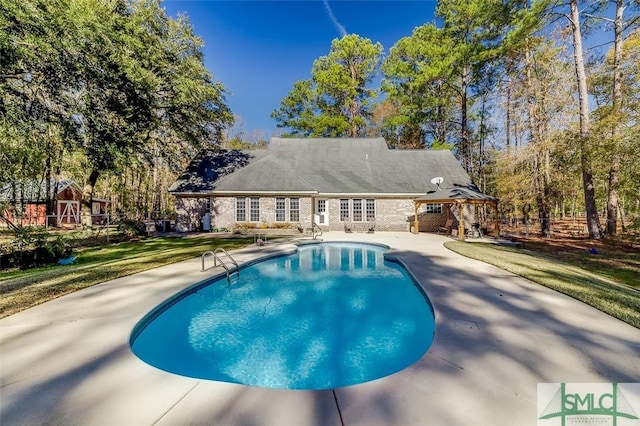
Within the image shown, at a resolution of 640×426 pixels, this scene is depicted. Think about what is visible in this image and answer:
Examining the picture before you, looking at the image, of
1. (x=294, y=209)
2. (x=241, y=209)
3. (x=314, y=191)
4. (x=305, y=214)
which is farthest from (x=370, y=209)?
(x=241, y=209)

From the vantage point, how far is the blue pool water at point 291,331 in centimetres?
390

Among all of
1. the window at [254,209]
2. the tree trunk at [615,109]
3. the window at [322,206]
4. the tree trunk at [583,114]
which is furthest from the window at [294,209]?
the tree trunk at [615,109]

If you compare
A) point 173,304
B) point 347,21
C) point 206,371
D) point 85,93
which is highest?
point 347,21

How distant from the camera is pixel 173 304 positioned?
5633 millimetres

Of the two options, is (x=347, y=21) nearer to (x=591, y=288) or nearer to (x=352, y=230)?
(x=352, y=230)

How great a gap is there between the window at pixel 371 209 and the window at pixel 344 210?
1.49 metres

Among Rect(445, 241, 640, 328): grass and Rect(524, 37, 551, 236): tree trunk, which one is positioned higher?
Rect(524, 37, 551, 236): tree trunk

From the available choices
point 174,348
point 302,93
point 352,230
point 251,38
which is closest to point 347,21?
point 302,93

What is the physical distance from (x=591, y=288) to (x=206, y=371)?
318 inches

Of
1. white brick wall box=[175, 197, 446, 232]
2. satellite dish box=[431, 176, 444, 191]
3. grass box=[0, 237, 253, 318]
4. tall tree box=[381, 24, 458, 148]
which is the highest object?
tall tree box=[381, 24, 458, 148]

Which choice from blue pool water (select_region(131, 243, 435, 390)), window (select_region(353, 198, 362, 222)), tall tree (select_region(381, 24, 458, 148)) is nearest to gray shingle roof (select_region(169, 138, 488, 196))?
window (select_region(353, 198, 362, 222))

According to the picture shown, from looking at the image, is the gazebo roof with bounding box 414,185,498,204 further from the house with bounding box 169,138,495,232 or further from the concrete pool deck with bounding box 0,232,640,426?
the concrete pool deck with bounding box 0,232,640,426

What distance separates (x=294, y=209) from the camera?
18.5 metres

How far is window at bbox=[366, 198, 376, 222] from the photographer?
19469 millimetres
